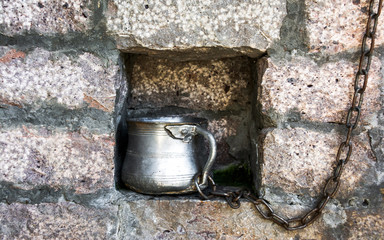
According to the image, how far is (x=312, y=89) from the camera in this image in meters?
1.06

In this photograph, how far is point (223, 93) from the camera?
1359 mm

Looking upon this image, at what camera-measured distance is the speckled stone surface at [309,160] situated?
1.05 m

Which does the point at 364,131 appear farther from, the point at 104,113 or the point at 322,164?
the point at 104,113

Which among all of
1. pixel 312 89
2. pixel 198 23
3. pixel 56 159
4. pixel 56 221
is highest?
pixel 198 23

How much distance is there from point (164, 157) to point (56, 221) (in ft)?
1.35

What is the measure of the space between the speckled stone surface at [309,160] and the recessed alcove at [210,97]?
0.24 meters

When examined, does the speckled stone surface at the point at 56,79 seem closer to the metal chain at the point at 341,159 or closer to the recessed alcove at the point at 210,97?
the recessed alcove at the point at 210,97

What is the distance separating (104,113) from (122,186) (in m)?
0.30

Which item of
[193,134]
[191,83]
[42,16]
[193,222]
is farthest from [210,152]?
[42,16]

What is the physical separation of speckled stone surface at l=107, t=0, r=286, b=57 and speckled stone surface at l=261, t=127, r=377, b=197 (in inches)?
12.2

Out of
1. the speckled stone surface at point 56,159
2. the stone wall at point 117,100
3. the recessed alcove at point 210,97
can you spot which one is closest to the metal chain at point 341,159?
the stone wall at point 117,100

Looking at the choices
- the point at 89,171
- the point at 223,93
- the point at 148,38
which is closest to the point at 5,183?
the point at 89,171

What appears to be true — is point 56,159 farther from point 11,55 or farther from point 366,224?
point 366,224

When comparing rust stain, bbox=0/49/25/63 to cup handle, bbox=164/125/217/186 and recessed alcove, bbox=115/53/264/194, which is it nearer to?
recessed alcove, bbox=115/53/264/194
